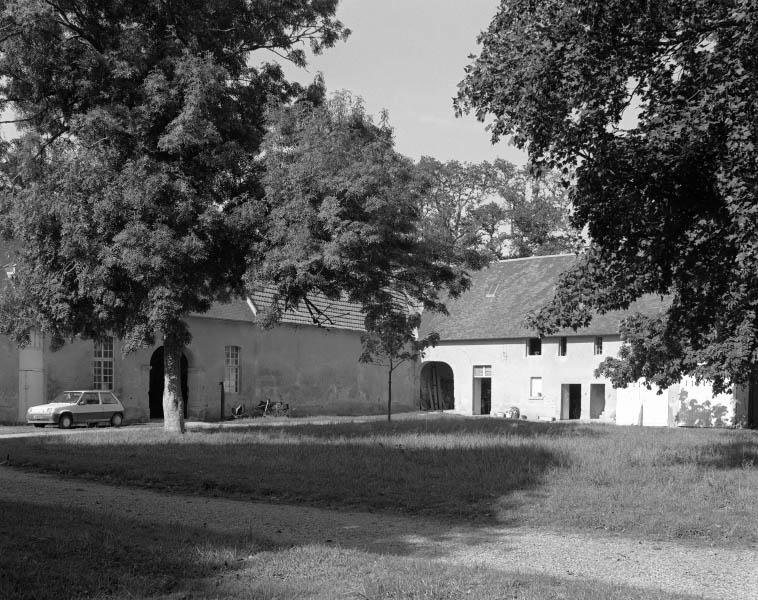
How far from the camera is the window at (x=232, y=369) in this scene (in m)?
35.6

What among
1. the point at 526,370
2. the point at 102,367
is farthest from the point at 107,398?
the point at 526,370

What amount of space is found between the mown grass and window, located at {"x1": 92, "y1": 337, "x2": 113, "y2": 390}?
920 inches

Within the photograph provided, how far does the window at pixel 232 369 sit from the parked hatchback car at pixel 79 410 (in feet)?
20.1

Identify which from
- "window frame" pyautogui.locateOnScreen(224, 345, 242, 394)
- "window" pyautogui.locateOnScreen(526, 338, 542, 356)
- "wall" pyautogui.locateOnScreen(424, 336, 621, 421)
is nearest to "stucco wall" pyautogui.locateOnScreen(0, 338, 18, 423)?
"window frame" pyautogui.locateOnScreen(224, 345, 242, 394)

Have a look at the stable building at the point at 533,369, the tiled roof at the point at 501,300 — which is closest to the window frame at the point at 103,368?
the stable building at the point at 533,369

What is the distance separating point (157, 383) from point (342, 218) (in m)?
19.9

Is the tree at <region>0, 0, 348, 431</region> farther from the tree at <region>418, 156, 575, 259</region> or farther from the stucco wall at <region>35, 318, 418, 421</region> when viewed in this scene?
the tree at <region>418, 156, 575, 259</region>

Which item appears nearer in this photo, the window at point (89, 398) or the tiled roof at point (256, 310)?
the window at point (89, 398)

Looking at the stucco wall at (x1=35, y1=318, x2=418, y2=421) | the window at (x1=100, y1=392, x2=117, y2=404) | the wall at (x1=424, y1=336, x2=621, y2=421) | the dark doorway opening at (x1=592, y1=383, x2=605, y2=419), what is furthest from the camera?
the dark doorway opening at (x1=592, y1=383, x2=605, y2=419)

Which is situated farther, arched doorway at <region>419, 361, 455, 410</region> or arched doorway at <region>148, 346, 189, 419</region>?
arched doorway at <region>419, 361, 455, 410</region>

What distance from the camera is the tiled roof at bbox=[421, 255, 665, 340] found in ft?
142

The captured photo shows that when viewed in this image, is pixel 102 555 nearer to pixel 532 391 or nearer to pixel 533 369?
pixel 533 369

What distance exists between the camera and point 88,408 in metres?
28.7

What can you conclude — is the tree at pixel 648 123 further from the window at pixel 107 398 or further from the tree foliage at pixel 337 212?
the window at pixel 107 398
